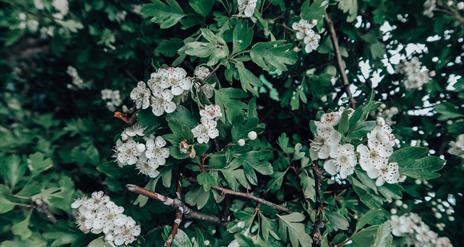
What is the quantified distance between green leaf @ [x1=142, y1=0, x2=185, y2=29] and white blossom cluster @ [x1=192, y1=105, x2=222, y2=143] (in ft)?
1.25

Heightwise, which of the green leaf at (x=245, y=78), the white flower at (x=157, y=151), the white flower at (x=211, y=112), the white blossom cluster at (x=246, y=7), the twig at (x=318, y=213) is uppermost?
the white blossom cluster at (x=246, y=7)

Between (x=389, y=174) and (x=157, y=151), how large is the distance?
2.26 ft

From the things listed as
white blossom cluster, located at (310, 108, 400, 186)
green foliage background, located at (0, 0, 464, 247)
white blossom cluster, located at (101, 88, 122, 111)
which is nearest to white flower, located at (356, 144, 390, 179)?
white blossom cluster, located at (310, 108, 400, 186)

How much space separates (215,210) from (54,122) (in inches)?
61.5

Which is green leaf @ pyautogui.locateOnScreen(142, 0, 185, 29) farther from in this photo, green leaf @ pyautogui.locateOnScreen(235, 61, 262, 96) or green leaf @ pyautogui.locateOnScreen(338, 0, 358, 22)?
green leaf @ pyautogui.locateOnScreen(338, 0, 358, 22)

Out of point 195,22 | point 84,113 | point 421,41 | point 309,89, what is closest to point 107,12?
point 84,113

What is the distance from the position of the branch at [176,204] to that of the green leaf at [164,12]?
1.90 ft

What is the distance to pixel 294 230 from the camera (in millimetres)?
1394

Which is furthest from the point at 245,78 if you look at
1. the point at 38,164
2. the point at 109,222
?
the point at 38,164

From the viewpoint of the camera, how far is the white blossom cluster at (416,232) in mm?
1651

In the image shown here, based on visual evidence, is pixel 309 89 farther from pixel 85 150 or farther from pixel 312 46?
pixel 85 150

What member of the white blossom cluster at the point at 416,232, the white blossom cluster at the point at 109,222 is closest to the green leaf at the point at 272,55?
the white blossom cluster at the point at 109,222

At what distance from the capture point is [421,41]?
181 centimetres

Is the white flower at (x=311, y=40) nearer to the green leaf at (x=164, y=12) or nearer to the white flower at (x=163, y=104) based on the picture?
the green leaf at (x=164, y=12)
